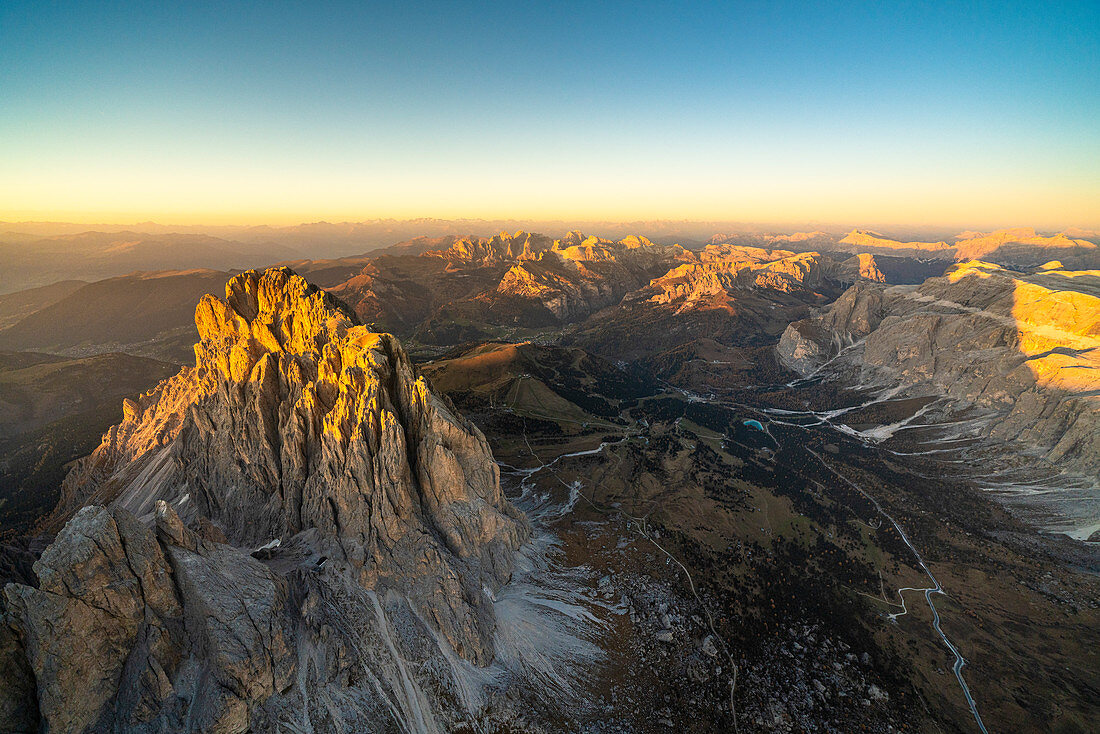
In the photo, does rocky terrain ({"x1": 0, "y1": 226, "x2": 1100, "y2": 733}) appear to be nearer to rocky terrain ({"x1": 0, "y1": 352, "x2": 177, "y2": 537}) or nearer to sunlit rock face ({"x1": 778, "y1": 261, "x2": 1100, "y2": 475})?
sunlit rock face ({"x1": 778, "y1": 261, "x2": 1100, "y2": 475})

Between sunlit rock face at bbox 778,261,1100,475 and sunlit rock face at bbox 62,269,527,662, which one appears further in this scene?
sunlit rock face at bbox 778,261,1100,475

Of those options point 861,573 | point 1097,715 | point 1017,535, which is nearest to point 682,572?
point 861,573

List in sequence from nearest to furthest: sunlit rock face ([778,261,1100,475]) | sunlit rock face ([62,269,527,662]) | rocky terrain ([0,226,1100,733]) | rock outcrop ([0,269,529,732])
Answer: rock outcrop ([0,269,529,732]) → rocky terrain ([0,226,1100,733]) → sunlit rock face ([62,269,527,662]) → sunlit rock face ([778,261,1100,475])

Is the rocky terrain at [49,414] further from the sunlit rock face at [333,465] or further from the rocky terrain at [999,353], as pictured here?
the rocky terrain at [999,353]

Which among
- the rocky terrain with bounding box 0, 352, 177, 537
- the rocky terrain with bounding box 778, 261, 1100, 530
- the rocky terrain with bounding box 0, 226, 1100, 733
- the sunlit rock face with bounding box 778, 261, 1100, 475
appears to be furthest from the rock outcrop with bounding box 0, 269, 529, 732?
the sunlit rock face with bounding box 778, 261, 1100, 475

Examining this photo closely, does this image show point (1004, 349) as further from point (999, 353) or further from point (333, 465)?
point (333, 465)

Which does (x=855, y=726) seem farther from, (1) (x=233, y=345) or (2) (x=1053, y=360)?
(2) (x=1053, y=360)
